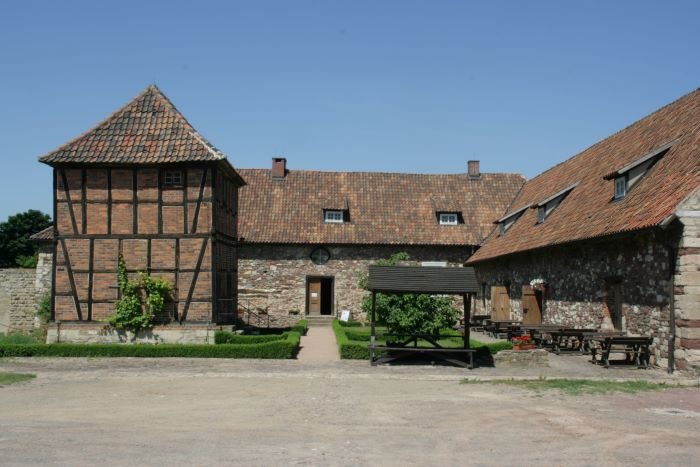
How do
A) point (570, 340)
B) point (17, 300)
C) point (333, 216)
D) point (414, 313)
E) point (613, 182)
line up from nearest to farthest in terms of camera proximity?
point (414, 313), point (570, 340), point (613, 182), point (17, 300), point (333, 216)

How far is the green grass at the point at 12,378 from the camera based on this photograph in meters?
15.5

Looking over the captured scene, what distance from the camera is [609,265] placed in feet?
64.1

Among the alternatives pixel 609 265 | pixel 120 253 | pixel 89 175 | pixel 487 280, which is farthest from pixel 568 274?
pixel 89 175

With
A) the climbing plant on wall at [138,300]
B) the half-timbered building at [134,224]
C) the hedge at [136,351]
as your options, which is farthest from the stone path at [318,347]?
the climbing plant on wall at [138,300]

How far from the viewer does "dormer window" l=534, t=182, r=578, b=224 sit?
26.6 m

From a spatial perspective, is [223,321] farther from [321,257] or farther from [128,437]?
[128,437]

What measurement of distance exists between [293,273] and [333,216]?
12.0 feet

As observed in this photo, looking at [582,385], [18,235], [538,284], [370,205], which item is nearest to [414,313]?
[582,385]

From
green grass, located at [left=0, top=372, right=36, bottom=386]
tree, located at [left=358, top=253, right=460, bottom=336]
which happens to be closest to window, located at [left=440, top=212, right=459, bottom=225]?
tree, located at [left=358, top=253, right=460, bottom=336]

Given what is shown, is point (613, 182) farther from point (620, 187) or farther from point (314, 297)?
point (314, 297)

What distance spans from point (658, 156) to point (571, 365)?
6.57 meters

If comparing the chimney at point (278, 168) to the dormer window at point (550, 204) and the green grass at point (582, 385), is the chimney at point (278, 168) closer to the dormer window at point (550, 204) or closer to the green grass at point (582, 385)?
the dormer window at point (550, 204)

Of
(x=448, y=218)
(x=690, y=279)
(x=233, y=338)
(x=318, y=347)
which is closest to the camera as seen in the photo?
(x=690, y=279)

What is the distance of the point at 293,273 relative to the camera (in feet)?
115
